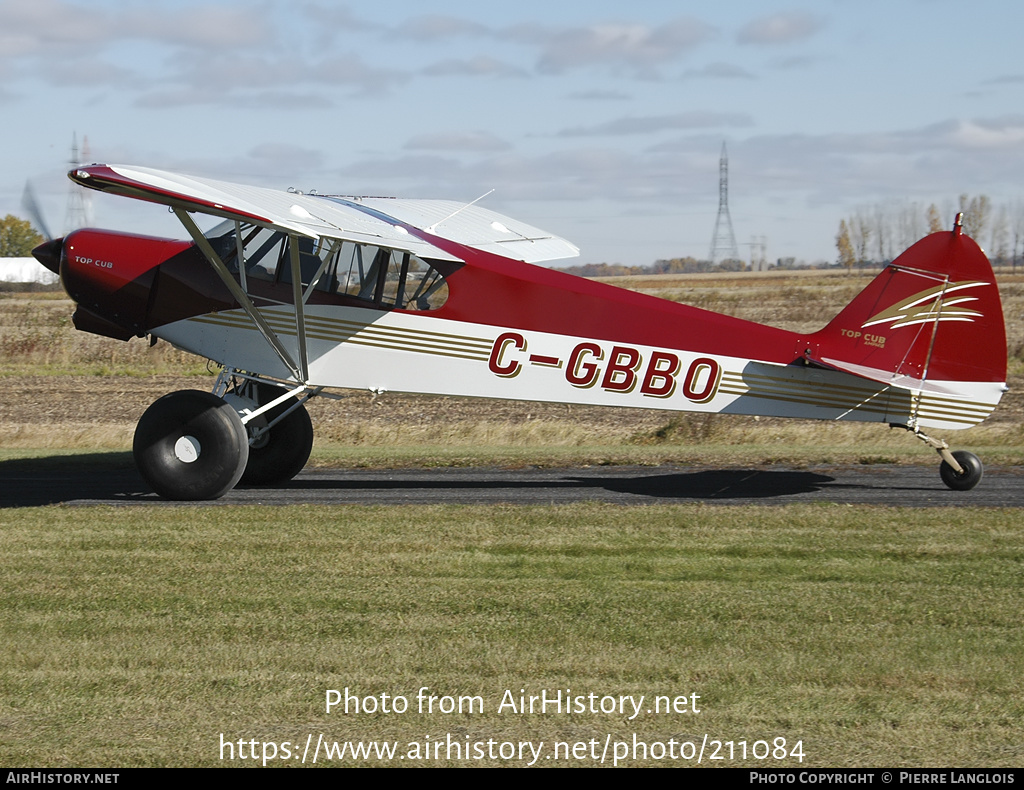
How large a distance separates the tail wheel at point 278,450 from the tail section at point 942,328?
18.4 ft

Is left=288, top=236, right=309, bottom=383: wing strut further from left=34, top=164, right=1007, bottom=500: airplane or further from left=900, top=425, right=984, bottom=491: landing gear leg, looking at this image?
left=900, top=425, right=984, bottom=491: landing gear leg

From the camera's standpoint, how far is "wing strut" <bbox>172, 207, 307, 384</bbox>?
10.2 meters

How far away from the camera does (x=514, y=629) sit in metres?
6.52

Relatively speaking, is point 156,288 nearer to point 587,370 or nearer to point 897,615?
point 587,370

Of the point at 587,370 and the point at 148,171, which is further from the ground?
the point at 148,171

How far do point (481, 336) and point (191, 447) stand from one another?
310 centimetres

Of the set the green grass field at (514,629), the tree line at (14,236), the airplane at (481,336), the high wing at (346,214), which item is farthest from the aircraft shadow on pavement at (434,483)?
the tree line at (14,236)

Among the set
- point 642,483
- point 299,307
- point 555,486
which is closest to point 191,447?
point 299,307

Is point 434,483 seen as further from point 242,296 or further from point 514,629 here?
point 514,629

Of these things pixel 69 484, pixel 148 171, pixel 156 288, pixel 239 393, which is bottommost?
pixel 69 484

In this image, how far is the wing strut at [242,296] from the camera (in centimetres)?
1016

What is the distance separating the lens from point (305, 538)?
9.02m
